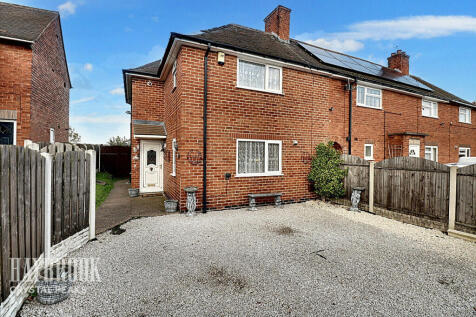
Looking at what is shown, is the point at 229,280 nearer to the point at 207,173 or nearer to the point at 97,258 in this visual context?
the point at 97,258

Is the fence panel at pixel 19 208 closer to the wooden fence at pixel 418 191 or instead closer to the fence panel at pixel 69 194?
the fence panel at pixel 69 194

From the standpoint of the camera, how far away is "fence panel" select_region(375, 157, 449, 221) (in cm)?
534

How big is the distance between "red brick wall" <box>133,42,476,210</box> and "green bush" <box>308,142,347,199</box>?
0.34m

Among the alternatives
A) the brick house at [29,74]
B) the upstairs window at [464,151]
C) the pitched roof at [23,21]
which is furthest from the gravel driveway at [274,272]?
the upstairs window at [464,151]

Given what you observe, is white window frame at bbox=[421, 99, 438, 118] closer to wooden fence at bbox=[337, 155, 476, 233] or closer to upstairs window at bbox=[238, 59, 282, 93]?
wooden fence at bbox=[337, 155, 476, 233]

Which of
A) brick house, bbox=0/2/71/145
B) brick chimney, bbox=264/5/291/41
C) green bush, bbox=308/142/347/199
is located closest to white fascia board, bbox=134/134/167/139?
brick house, bbox=0/2/71/145

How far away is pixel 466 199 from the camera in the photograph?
485 cm

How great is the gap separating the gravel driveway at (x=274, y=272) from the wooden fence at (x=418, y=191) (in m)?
0.52

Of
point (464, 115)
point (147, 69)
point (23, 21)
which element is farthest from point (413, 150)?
point (23, 21)

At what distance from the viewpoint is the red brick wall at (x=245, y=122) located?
6.60 meters

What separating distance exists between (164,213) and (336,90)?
8.80 meters

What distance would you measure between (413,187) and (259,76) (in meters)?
5.80

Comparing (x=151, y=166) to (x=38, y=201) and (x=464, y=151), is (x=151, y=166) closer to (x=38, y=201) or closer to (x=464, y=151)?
(x=38, y=201)

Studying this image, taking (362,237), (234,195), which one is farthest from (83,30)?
(362,237)
